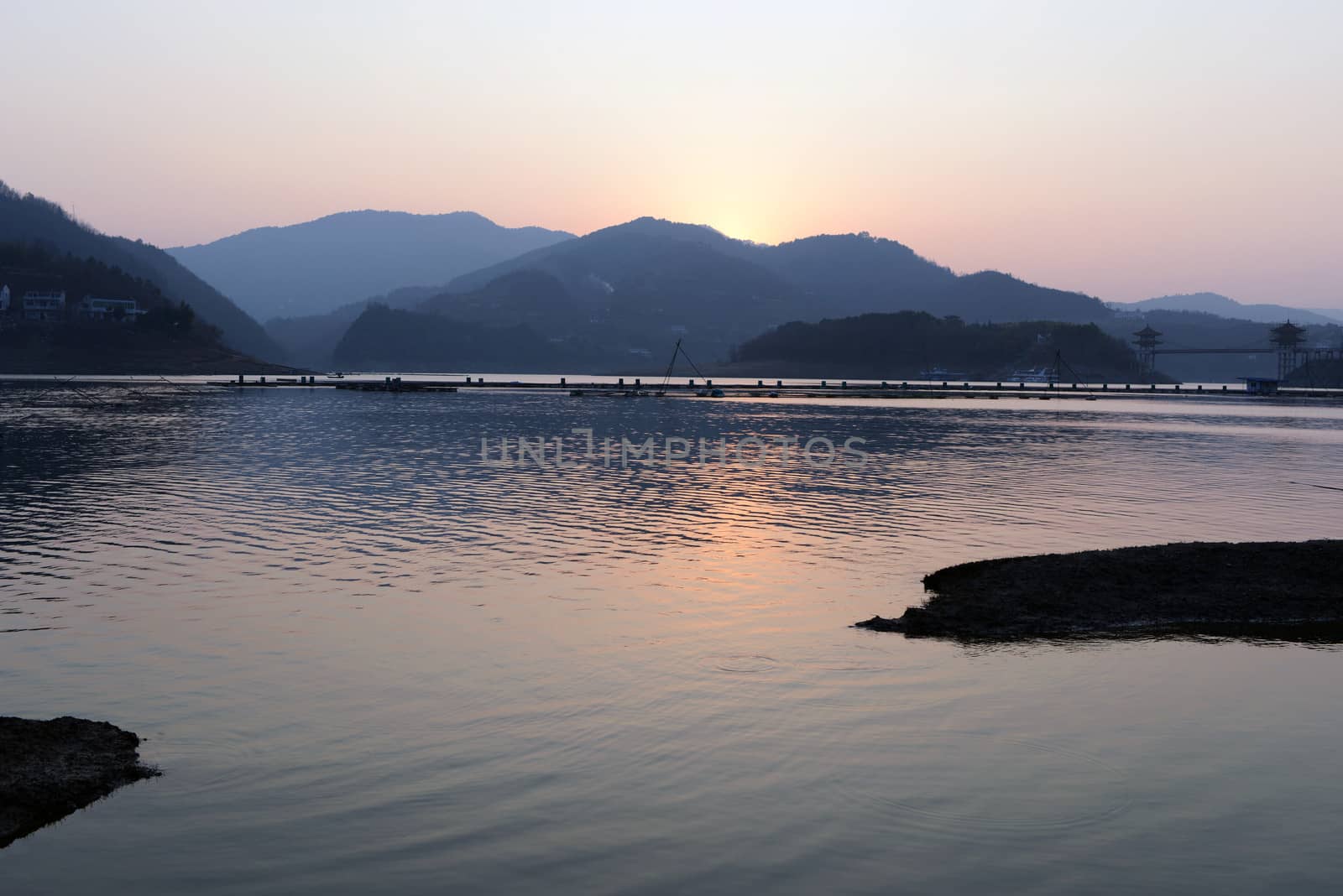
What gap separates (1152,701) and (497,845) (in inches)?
433

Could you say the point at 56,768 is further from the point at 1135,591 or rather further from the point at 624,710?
the point at 1135,591

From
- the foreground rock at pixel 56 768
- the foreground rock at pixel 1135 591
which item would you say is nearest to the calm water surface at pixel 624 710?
the foreground rock at pixel 56 768

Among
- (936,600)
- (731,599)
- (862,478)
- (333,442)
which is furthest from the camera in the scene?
(333,442)

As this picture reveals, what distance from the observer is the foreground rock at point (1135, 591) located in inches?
840

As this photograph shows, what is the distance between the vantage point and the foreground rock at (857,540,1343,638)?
21328 millimetres

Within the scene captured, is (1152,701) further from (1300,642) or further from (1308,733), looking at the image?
(1300,642)

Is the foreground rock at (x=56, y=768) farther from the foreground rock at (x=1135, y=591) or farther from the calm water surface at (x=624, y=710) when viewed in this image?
the foreground rock at (x=1135, y=591)

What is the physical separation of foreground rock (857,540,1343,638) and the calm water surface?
130 cm

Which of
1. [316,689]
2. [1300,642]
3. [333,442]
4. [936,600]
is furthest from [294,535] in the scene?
[333,442]

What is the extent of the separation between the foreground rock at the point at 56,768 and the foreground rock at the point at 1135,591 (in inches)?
535

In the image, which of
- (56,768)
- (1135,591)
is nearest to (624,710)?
(56,768)

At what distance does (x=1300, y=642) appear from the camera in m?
20.5

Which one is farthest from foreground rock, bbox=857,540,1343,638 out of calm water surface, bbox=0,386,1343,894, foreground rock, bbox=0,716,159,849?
foreground rock, bbox=0,716,159,849

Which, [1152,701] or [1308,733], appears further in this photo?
[1152,701]
